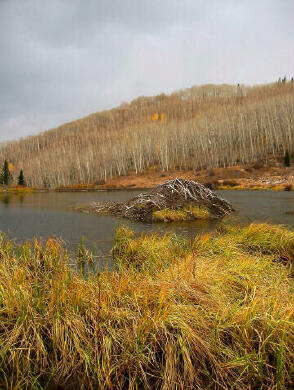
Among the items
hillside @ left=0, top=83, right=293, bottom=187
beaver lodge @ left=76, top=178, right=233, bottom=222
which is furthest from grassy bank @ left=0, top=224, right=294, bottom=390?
hillside @ left=0, top=83, right=293, bottom=187

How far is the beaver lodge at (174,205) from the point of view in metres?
14.5

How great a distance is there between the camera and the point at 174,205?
50.6 feet

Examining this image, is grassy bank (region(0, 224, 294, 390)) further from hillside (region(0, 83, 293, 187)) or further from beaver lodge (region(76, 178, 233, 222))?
hillside (region(0, 83, 293, 187))

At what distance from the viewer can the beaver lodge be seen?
14.5 meters

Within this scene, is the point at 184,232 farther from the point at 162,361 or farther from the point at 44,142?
the point at 44,142

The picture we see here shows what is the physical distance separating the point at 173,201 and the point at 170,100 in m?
153

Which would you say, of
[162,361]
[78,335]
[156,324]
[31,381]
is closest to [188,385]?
[162,361]

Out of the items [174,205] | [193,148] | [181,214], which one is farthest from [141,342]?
[193,148]

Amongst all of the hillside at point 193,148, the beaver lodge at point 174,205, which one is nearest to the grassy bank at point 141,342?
the beaver lodge at point 174,205

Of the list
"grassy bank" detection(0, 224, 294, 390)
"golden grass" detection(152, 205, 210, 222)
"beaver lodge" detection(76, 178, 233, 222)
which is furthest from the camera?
"beaver lodge" detection(76, 178, 233, 222)

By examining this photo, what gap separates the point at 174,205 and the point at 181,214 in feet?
3.55

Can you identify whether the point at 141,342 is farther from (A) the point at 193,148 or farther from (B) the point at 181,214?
(A) the point at 193,148

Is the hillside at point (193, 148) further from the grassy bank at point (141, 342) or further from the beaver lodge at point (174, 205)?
the grassy bank at point (141, 342)

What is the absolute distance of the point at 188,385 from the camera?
89.0 inches
